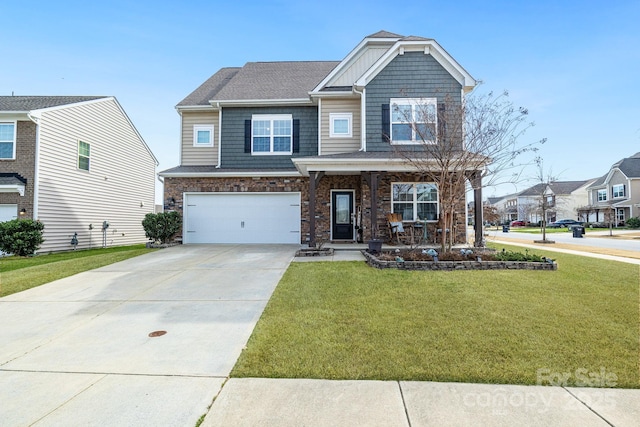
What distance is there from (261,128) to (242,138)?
91 centimetres

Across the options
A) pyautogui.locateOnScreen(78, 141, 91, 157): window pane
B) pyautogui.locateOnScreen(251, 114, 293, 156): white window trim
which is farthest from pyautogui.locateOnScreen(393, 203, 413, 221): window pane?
pyautogui.locateOnScreen(78, 141, 91, 157): window pane

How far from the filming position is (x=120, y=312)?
470cm

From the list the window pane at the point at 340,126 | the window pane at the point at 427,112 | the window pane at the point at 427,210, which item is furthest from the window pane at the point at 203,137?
the window pane at the point at 427,210

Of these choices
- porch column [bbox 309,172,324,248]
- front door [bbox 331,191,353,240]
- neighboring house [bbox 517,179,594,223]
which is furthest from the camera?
neighboring house [bbox 517,179,594,223]

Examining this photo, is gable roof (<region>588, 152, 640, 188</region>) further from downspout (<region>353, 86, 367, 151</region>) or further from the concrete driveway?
the concrete driveway

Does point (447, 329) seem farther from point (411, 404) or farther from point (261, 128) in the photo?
point (261, 128)

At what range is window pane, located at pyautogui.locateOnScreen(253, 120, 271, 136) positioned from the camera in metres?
13.2

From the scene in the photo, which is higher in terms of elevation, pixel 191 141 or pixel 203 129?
pixel 203 129

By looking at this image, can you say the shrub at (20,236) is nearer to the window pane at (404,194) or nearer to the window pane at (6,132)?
the window pane at (6,132)

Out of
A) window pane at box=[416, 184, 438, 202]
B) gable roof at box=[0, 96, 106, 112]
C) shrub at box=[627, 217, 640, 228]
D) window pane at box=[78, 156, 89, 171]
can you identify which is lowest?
shrub at box=[627, 217, 640, 228]

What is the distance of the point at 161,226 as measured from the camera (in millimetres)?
11914

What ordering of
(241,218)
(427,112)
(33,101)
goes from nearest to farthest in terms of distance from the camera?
(427,112), (241,218), (33,101)

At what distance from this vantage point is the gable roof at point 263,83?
13219 millimetres

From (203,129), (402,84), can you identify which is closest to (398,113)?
(402,84)
